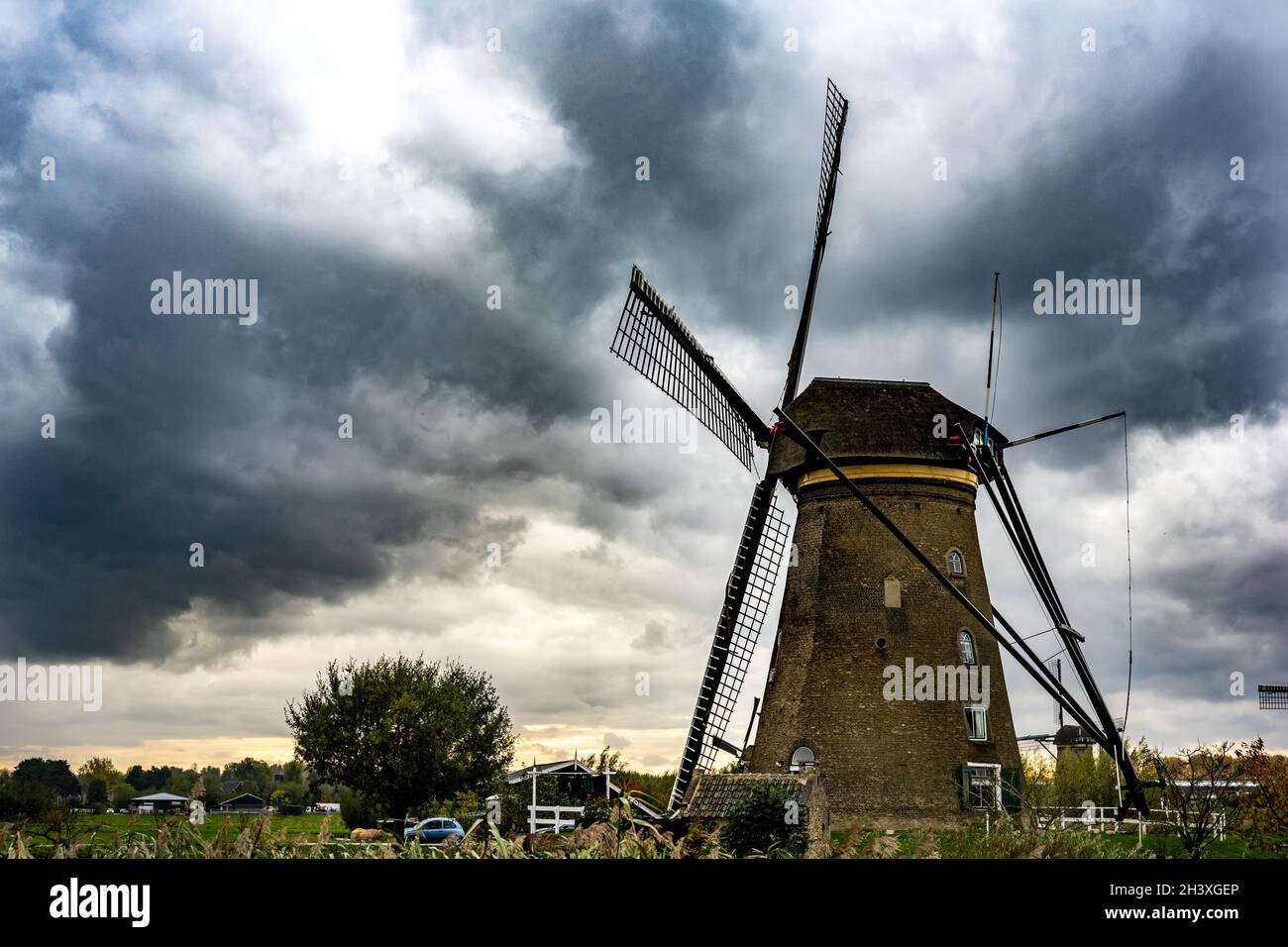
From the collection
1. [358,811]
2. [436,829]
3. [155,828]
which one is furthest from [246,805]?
[155,828]

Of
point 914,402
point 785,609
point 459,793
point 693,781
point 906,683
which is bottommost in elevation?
point 459,793

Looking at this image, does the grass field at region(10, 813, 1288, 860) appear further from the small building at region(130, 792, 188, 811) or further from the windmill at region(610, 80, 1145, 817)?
the windmill at region(610, 80, 1145, 817)

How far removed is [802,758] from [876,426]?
7483mm

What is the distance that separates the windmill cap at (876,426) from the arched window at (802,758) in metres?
6.07

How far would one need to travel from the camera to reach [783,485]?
2703 cm

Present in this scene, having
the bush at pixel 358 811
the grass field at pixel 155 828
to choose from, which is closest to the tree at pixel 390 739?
the bush at pixel 358 811

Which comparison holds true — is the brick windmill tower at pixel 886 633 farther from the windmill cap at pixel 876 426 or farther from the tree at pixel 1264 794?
the tree at pixel 1264 794

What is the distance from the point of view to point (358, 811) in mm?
37000

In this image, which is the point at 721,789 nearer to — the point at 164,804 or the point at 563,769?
the point at 563,769

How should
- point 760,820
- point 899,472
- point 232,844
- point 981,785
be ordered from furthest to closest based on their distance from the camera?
1. point 899,472
2. point 981,785
3. point 760,820
4. point 232,844

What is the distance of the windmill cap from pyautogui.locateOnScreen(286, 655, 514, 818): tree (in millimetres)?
16605
